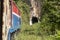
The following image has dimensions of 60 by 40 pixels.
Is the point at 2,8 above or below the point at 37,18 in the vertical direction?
above

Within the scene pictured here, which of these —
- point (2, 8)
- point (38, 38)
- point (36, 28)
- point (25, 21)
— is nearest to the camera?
point (2, 8)

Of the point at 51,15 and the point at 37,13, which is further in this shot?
the point at 37,13

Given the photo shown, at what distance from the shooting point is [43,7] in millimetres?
14656

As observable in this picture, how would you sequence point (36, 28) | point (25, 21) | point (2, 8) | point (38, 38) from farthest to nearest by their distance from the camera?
1. point (25, 21)
2. point (36, 28)
3. point (38, 38)
4. point (2, 8)

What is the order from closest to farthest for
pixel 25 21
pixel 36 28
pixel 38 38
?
pixel 38 38
pixel 36 28
pixel 25 21

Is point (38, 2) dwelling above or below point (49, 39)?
above

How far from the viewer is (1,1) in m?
6.56

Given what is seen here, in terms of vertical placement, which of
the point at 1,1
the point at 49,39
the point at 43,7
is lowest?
the point at 49,39

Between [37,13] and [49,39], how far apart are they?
520cm

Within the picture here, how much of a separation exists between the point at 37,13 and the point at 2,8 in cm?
882

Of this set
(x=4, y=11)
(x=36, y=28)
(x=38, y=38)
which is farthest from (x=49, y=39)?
(x=4, y=11)

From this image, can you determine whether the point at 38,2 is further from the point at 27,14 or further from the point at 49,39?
the point at 49,39

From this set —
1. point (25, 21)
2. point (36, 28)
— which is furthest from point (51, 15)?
point (25, 21)

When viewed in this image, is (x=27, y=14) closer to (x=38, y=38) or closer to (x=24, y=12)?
(x=24, y=12)
